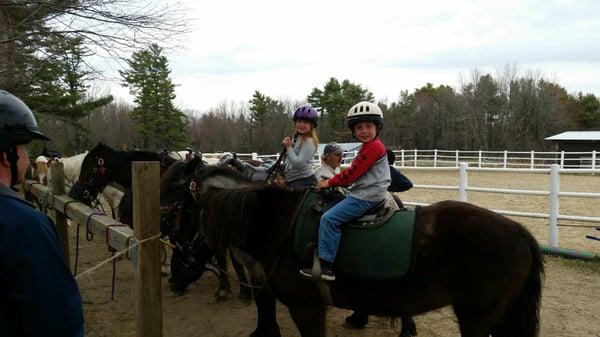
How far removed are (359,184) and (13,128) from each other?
7.15ft

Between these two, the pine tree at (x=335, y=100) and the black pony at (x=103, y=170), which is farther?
the pine tree at (x=335, y=100)

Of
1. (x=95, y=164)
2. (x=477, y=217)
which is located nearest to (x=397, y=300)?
(x=477, y=217)

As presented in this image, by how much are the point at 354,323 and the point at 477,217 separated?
218 centimetres

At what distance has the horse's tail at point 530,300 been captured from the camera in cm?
279

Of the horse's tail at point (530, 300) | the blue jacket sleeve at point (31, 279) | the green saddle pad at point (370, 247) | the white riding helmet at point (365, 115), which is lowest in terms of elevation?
the horse's tail at point (530, 300)

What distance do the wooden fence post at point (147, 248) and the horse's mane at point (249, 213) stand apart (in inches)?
23.9

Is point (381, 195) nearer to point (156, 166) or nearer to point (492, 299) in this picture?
point (492, 299)

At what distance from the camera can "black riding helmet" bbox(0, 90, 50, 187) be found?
4.33ft

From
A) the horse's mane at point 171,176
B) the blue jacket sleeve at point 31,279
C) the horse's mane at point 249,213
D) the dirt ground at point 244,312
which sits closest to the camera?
the blue jacket sleeve at point 31,279

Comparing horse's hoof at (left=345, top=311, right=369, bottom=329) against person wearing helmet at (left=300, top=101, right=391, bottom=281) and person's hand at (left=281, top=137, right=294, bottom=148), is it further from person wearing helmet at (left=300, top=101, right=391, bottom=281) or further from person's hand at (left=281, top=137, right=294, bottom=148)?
person's hand at (left=281, top=137, right=294, bottom=148)

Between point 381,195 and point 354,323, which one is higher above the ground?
point 381,195

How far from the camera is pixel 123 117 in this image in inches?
2003

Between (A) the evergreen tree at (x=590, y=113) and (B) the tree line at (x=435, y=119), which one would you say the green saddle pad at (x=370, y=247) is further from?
(A) the evergreen tree at (x=590, y=113)

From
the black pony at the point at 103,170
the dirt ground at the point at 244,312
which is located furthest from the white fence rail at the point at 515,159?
the black pony at the point at 103,170
